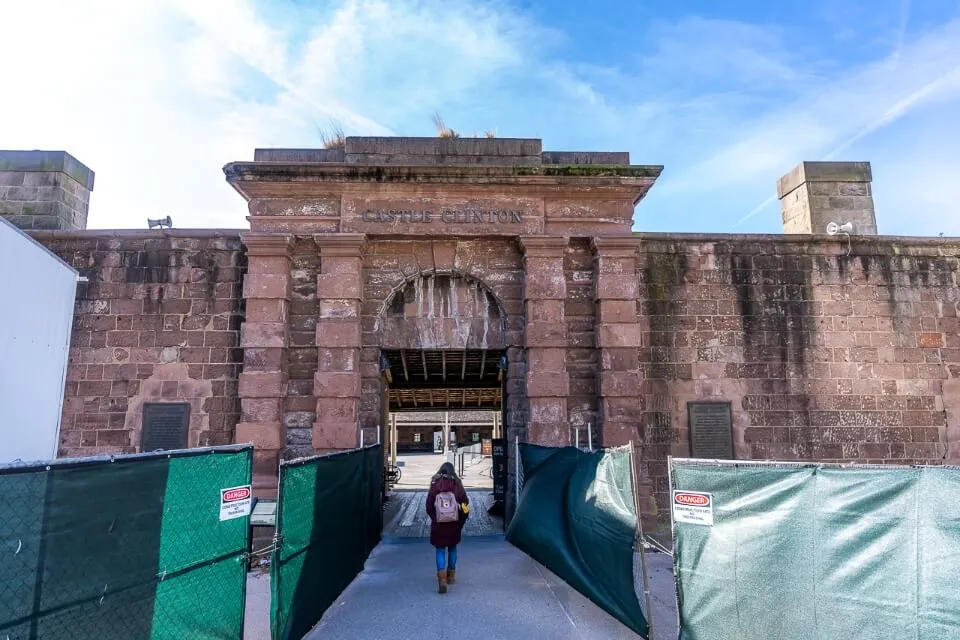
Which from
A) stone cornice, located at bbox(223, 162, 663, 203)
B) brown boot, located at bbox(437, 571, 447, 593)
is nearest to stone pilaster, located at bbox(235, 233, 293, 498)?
stone cornice, located at bbox(223, 162, 663, 203)

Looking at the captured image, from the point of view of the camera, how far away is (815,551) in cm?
398

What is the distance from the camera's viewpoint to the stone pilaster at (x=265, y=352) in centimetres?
942

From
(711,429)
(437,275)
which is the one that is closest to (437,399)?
(437,275)

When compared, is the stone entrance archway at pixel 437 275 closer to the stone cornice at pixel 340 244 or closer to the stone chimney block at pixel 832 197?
the stone cornice at pixel 340 244

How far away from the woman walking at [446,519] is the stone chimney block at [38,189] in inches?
370

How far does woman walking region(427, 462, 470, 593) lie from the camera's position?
6977 millimetres

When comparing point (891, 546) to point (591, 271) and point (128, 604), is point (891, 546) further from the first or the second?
point (591, 271)

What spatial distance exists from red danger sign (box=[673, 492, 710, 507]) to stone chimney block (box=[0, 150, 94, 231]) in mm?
12112

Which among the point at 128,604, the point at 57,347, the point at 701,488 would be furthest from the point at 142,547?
the point at 57,347

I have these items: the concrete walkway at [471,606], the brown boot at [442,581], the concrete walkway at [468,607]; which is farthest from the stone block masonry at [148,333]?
the brown boot at [442,581]

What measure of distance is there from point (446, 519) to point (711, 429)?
5.48 meters

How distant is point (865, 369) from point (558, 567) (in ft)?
23.9

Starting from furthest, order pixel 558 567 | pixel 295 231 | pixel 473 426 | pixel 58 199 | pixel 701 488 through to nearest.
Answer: pixel 473 426 < pixel 58 199 < pixel 295 231 < pixel 558 567 < pixel 701 488

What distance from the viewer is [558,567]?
7.10 meters
